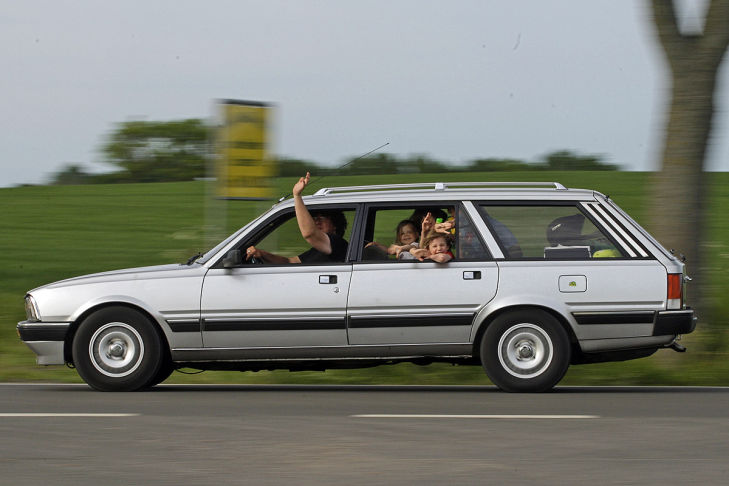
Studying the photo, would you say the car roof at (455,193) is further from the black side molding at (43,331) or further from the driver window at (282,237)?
the black side molding at (43,331)

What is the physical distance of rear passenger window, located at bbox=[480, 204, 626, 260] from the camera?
30.3ft

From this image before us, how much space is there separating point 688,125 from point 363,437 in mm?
5732

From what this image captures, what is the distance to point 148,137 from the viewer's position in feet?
211

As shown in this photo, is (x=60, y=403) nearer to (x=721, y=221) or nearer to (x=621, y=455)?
(x=621, y=455)

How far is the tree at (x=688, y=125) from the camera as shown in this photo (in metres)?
11.0

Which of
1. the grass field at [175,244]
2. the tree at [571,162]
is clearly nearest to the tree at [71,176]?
the grass field at [175,244]

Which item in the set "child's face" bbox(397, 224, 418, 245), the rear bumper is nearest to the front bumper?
"child's face" bbox(397, 224, 418, 245)

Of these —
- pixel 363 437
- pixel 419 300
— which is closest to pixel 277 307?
pixel 419 300

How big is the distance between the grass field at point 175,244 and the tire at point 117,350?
1.37 meters

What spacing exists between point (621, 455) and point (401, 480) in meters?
1.35

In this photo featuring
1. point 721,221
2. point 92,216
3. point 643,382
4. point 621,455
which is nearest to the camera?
point 621,455

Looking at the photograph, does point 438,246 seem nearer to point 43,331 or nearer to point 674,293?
point 674,293

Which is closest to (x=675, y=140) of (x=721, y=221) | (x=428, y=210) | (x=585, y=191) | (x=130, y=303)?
(x=585, y=191)

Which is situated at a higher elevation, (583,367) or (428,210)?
(428,210)
